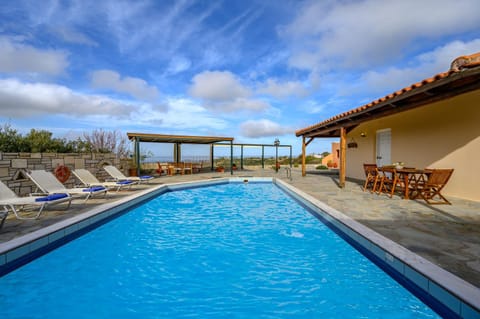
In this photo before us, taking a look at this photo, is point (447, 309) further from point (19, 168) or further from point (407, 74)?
point (407, 74)

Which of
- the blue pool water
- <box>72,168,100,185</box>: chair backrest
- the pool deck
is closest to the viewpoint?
the blue pool water

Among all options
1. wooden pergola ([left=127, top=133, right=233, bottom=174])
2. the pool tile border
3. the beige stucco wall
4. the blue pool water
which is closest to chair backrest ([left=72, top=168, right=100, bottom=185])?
the pool tile border

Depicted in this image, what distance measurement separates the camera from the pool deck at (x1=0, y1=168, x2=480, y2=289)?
2.52 meters

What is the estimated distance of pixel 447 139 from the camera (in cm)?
643

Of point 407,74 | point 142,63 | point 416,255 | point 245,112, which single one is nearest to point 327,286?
point 416,255

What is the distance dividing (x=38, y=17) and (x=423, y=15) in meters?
12.9

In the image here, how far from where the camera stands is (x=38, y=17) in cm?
753

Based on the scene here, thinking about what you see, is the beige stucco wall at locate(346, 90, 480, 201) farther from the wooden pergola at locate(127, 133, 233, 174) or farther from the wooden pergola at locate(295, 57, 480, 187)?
the wooden pergola at locate(127, 133, 233, 174)

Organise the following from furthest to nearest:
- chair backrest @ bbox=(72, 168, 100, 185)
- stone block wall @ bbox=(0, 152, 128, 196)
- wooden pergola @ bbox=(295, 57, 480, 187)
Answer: chair backrest @ bbox=(72, 168, 100, 185), stone block wall @ bbox=(0, 152, 128, 196), wooden pergola @ bbox=(295, 57, 480, 187)

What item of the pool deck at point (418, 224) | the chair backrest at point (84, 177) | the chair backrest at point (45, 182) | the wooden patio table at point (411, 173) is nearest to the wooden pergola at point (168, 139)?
the chair backrest at point (84, 177)

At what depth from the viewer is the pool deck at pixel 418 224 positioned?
2.52 meters

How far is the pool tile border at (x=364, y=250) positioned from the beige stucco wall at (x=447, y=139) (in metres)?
3.90

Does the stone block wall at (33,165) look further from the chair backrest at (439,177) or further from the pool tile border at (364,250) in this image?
the chair backrest at (439,177)

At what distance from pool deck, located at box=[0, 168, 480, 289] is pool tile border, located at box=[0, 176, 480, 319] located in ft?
0.61
